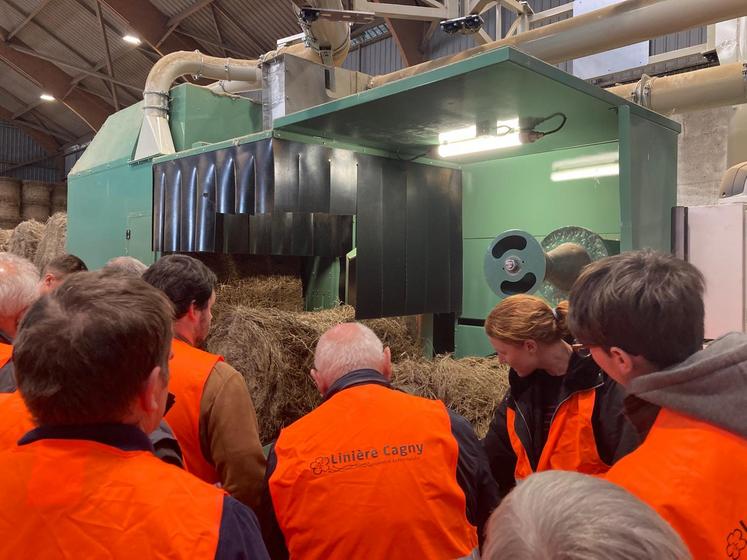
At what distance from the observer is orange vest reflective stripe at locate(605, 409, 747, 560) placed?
3.48ft

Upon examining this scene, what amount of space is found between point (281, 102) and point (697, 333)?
11.5 feet

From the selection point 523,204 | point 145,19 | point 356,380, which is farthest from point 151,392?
point 145,19

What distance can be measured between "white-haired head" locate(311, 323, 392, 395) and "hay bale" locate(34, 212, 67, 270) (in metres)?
6.66

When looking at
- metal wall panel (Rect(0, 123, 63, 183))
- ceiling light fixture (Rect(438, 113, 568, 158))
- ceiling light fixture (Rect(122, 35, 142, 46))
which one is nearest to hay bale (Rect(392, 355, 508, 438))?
ceiling light fixture (Rect(438, 113, 568, 158))

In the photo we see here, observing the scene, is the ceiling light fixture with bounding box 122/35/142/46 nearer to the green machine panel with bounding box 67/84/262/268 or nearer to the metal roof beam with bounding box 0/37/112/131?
the metal roof beam with bounding box 0/37/112/131

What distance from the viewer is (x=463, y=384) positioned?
4.04m

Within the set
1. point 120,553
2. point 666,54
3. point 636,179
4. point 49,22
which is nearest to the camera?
point 120,553

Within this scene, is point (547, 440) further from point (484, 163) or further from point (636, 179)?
point (484, 163)

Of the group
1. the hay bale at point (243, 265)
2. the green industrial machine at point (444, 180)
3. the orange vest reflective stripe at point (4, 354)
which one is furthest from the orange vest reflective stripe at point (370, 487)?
the hay bale at point (243, 265)

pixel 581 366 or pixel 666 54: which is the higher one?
pixel 666 54

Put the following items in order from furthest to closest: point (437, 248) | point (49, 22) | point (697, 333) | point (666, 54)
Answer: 1. point (49, 22)
2. point (666, 54)
3. point (437, 248)
4. point (697, 333)

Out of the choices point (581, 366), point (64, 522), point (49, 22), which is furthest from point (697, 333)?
point (49, 22)

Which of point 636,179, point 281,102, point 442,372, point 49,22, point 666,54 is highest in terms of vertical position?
point 49,22

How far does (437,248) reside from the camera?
4.83 metres
